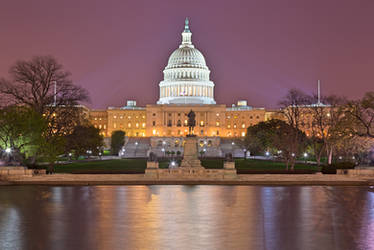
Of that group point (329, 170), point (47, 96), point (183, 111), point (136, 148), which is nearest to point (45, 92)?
point (47, 96)

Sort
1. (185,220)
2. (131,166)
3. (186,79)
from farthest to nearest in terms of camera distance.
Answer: (186,79)
(131,166)
(185,220)

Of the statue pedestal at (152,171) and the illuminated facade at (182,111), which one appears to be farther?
the illuminated facade at (182,111)

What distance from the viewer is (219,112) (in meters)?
157

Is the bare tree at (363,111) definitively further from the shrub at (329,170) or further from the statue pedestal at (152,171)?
the statue pedestal at (152,171)

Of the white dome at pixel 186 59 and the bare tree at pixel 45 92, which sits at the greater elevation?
the white dome at pixel 186 59

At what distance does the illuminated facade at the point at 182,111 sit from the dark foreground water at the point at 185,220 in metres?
129

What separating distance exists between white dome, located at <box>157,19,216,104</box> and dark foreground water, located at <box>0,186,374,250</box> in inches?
5488

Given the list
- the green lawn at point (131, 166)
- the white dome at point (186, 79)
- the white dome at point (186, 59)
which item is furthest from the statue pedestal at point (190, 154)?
the white dome at point (186, 59)

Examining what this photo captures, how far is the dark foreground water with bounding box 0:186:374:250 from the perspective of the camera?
13.9 metres

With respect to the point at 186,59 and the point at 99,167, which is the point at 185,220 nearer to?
the point at 99,167

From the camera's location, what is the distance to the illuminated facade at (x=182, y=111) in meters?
156

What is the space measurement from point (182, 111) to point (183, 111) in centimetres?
35

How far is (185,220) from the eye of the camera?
1747 cm

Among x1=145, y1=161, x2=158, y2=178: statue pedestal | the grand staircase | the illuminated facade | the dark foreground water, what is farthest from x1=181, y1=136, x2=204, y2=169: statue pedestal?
the illuminated facade
